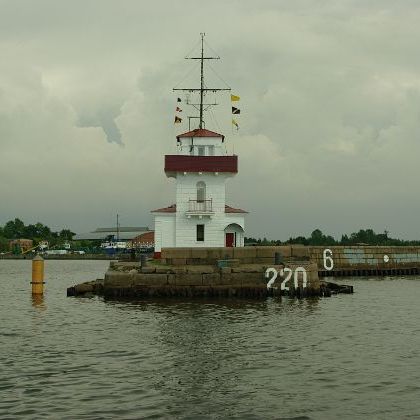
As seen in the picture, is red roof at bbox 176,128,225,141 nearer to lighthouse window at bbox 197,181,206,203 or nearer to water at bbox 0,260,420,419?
lighthouse window at bbox 197,181,206,203

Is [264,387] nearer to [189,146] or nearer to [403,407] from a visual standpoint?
[403,407]

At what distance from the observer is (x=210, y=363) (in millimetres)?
16125

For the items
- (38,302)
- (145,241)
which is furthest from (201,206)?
(145,241)

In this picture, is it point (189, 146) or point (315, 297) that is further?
point (189, 146)

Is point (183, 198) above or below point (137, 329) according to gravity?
above

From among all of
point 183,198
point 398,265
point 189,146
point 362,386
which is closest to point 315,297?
point 183,198

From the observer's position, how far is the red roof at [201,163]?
4278 cm

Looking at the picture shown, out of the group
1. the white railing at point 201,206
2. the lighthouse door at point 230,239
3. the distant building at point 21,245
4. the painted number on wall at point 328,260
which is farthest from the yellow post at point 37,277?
the distant building at point 21,245

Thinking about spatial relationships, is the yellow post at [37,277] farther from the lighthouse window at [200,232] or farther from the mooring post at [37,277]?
the lighthouse window at [200,232]

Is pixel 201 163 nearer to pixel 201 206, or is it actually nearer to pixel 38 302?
pixel 201 206

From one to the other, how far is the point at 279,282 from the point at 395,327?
9622 mm

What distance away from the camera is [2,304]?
32.2m

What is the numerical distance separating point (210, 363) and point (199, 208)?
27.3 m

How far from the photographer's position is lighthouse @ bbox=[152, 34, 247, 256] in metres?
42.9
